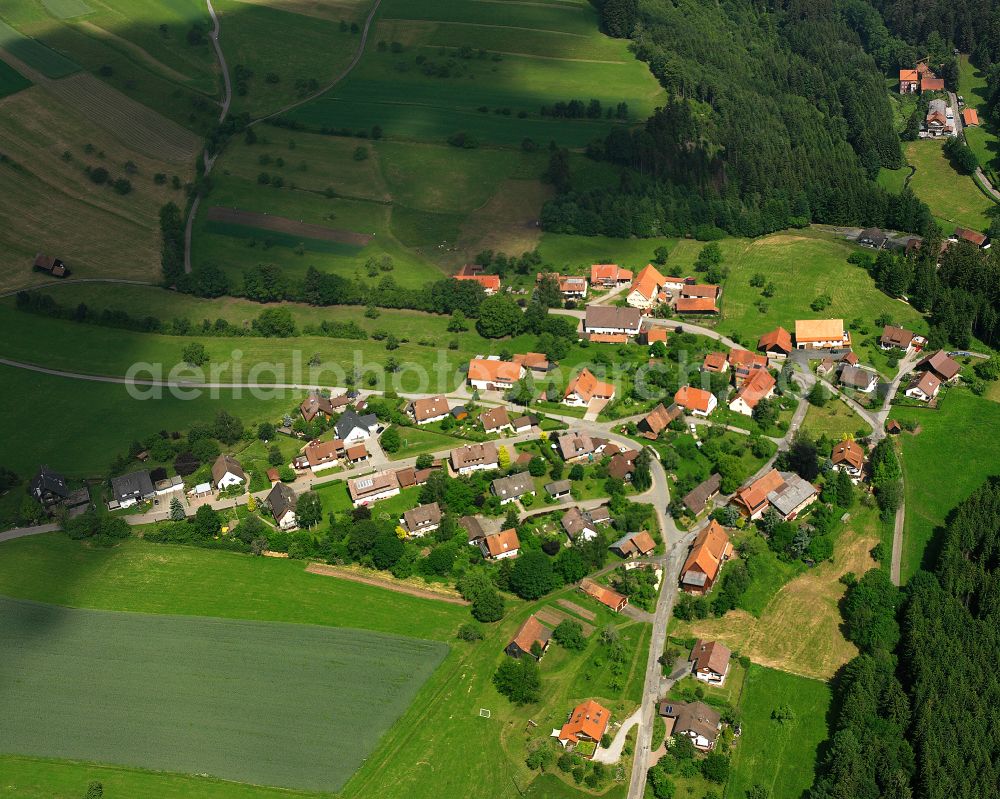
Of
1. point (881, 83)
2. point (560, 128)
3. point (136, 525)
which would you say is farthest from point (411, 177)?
point (881, 83)

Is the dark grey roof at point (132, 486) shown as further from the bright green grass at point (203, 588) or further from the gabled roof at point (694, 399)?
the gabled roof at point (694, 399)

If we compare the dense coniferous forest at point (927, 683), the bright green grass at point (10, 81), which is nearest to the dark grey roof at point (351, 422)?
the dense coniferous forest at point (927, 683)

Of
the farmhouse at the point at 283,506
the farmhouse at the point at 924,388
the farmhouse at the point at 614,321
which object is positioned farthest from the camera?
the farmhouse at the point at 614,321

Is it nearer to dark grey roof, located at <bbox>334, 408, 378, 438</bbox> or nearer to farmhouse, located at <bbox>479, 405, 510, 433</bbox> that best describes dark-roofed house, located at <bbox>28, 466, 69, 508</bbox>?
dark grey roof, located at <bbox>334, 408, 378, 438</bbox>

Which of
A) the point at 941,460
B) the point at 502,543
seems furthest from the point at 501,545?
the point at 941,460

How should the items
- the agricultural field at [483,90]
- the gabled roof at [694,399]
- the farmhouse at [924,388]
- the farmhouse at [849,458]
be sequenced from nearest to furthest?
the farmhouse at [849,458] < the gabled roof at [694,399] < the farmhouse at [924,388] < the agricultural field at [483,90]

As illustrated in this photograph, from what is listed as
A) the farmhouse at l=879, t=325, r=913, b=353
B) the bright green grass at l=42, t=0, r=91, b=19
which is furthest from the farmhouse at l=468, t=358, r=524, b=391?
the bright green grass at l=42, t=0, r=91, b=19

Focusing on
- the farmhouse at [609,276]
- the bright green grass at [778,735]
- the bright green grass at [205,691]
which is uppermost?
the farmhouse at [609,276]
